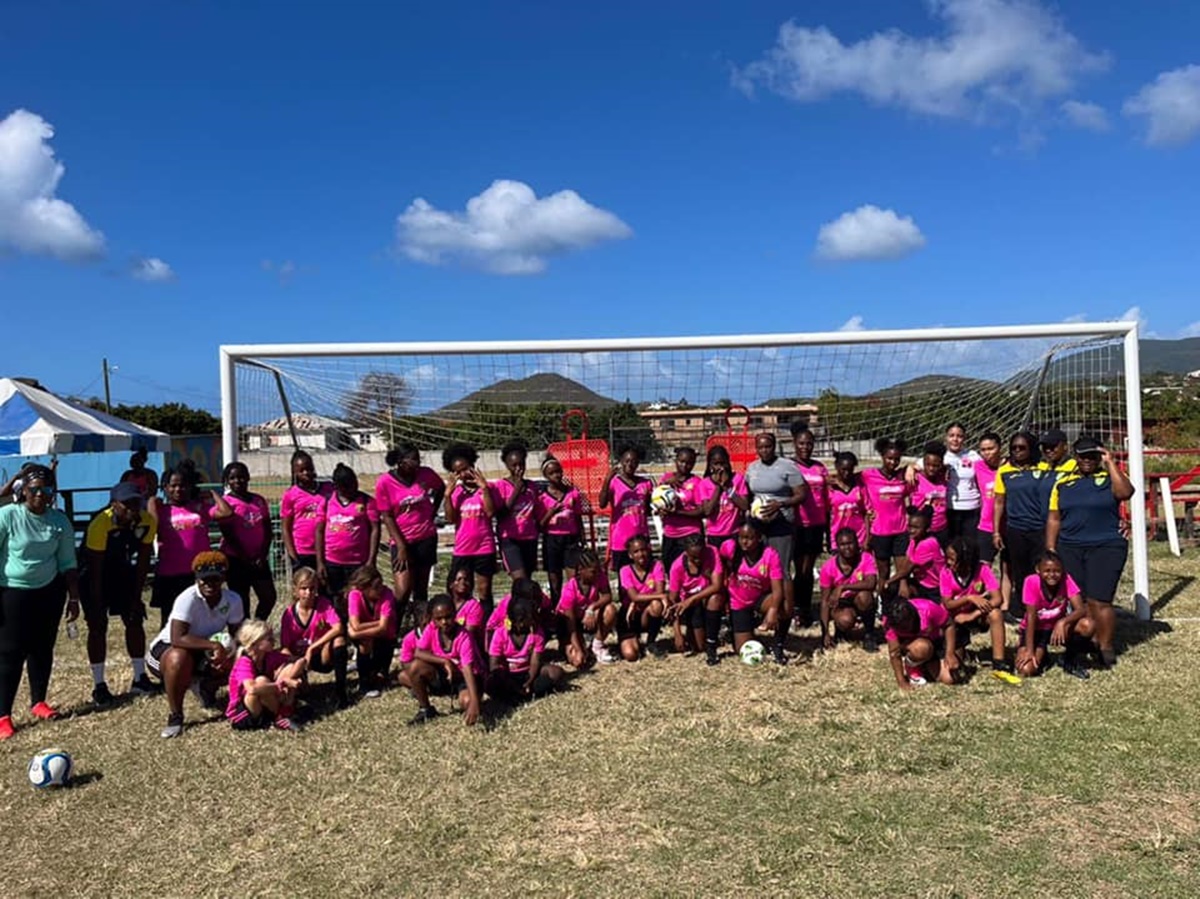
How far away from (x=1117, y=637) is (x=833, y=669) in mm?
2427

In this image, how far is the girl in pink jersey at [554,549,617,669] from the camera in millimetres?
6332

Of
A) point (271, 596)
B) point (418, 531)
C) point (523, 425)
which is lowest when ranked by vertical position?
point (271, 596)

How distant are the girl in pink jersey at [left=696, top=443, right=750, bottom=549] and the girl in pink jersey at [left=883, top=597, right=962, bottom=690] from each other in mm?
1466

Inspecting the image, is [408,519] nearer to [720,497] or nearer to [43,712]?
[720,497]

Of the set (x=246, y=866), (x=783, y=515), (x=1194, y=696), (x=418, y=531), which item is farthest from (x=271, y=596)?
(x=1194, y=696)

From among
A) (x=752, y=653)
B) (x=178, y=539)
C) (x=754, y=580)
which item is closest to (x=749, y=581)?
(x=754, y=580)

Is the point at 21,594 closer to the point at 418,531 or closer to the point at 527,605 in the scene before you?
the point at 418,531

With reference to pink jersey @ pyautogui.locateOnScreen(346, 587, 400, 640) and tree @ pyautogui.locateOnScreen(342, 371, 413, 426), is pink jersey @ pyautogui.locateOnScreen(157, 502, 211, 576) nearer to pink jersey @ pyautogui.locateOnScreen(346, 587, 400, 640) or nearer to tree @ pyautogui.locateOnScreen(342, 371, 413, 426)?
pink jersey @ pyautogui.locateOnScreen(346, 587, 400, 640)

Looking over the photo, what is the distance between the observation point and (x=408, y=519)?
653 cm

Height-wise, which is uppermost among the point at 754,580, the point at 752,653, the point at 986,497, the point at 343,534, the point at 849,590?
the point at 986,497

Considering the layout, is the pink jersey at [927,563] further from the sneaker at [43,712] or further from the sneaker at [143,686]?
the sneaker at [43,712]

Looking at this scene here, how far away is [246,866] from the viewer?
11.7 ft

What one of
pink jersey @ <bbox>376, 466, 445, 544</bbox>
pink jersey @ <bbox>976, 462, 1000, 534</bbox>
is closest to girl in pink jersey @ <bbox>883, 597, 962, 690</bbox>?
pink jersey @ <bbox>976, 462, 1000, 534</bbox>

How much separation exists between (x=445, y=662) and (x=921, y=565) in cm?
345
